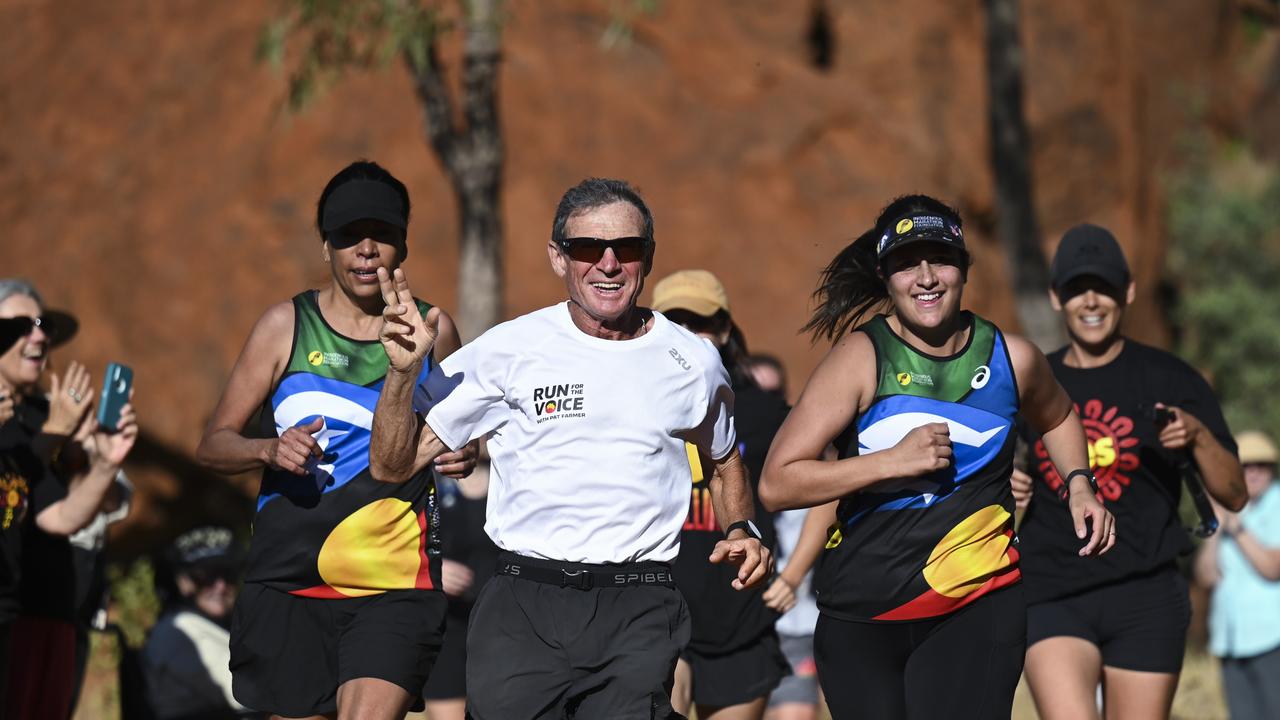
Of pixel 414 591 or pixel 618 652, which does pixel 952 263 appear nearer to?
pixel 618 652

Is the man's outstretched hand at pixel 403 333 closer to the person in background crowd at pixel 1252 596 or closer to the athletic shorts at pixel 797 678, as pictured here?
the athletic shorts at pixel 797 678

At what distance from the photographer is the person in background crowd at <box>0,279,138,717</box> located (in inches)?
244

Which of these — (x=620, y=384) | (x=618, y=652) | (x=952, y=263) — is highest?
(x=952, y=263)

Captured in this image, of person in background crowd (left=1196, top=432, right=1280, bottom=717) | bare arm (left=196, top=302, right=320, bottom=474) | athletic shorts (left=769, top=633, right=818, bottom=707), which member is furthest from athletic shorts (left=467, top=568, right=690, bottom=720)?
person in background crowd (left=1196, top=432, right=1280, bottom=717)

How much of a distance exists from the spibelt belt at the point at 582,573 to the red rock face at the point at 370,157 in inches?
367

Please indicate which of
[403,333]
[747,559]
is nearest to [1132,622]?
[747,559]

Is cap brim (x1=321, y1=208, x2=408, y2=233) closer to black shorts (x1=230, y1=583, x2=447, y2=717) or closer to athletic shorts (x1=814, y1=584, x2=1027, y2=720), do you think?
black shorts (x1=230, y1=583, x2=447, y2=717)

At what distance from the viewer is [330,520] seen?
4.94 metres

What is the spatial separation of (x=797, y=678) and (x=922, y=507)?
2476mm

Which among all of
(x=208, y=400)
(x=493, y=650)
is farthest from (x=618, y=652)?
(x=208, y=400)

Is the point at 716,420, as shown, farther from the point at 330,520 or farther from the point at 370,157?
the point at 370,157

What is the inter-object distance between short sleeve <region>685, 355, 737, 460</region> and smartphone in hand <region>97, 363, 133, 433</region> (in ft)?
8.60

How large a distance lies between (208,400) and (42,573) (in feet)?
23.5

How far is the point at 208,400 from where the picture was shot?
1345 centimetres
